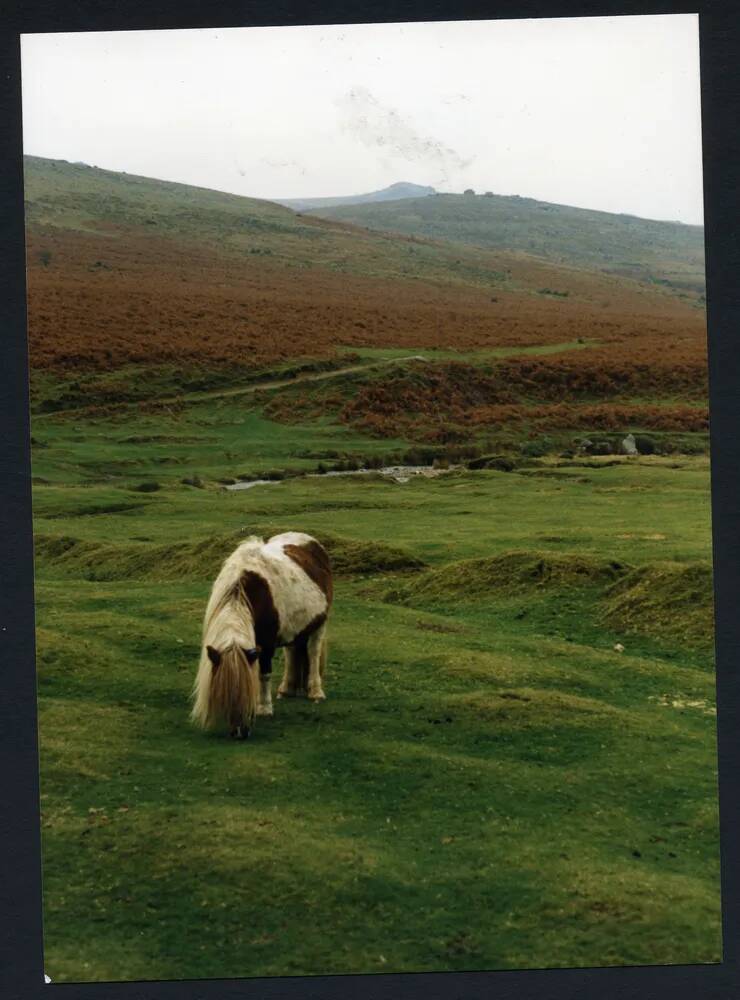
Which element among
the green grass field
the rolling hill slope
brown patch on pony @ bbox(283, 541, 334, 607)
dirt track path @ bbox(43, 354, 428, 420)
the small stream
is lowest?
the green grass field

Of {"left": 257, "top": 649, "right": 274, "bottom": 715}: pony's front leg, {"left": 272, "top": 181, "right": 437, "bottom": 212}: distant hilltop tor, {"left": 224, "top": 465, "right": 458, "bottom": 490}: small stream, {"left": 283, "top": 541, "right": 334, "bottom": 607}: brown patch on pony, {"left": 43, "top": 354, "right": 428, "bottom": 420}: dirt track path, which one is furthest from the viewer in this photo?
{"left": 43, "top": 354, "right": 428, "bottom": 420}: dirt track path

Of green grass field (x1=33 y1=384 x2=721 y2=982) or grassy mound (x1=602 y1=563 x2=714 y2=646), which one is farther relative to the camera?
grassy mound (x1=602 y1=563 x2=714 y2=646)

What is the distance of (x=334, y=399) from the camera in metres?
30.6

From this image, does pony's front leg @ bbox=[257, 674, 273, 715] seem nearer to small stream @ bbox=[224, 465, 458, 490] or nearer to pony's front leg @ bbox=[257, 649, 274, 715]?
pony's front leg @ bbox=[257, 649, 274, 715]

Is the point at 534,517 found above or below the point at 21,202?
below

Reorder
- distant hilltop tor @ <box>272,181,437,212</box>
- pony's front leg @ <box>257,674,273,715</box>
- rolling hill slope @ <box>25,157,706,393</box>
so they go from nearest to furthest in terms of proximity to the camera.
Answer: pony's front leg @ <box>257,674,273,715</box> → distant hilltop tor @ <box>272,181,437,212</box> → rolling hill slope @ <box>25,157,706,393</box>

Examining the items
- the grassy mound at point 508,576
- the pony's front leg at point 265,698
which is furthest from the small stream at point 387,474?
the pony's front leg at point 265,698

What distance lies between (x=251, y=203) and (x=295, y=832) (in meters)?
16.3

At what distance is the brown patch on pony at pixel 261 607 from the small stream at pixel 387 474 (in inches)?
461

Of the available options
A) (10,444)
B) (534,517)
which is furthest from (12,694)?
(534,517)

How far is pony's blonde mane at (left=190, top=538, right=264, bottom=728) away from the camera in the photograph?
44.5 feet

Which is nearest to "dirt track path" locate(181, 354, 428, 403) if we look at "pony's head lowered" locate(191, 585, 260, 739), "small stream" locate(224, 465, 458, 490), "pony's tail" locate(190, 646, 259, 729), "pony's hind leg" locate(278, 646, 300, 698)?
"small stream" locate(224, 465, 458, 490)

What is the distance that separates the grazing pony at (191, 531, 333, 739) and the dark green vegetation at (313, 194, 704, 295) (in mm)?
11823

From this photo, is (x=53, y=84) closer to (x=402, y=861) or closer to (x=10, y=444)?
(x=10, y=444)
